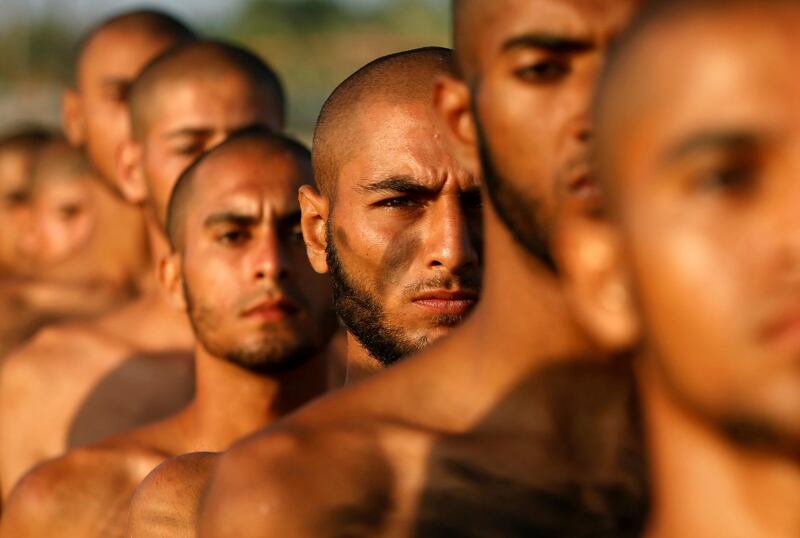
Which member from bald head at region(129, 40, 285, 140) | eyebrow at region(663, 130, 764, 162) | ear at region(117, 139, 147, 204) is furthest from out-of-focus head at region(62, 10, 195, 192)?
eyebrow at region(663, 130, 764, 162)

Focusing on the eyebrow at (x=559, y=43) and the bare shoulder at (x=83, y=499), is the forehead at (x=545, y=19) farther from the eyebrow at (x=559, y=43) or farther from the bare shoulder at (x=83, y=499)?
the bare shoulder at (x=83, y=499)

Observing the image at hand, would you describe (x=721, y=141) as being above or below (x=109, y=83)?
above

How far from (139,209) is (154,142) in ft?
4.03

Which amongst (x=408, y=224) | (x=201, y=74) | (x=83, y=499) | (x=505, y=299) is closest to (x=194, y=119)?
(x=201, y=74)

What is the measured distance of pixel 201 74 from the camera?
779 centimetres

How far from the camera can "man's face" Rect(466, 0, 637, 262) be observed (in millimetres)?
3229

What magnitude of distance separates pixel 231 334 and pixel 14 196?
6549 mm

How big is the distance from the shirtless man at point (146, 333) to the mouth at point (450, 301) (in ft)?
9.20

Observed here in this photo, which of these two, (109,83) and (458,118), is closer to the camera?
(458,118)

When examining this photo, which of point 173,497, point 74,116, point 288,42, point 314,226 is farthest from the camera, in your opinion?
point 288,42

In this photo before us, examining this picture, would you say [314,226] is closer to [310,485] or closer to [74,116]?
[310,485]

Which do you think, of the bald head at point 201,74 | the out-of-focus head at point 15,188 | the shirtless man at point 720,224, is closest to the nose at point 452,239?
Answer: the shirtless man at point 720,224

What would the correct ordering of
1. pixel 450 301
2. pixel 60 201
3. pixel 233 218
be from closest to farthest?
1. pixel 450 301
2. pixel 233 218
3. pixel 60 201

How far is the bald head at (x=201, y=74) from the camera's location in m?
7.81
